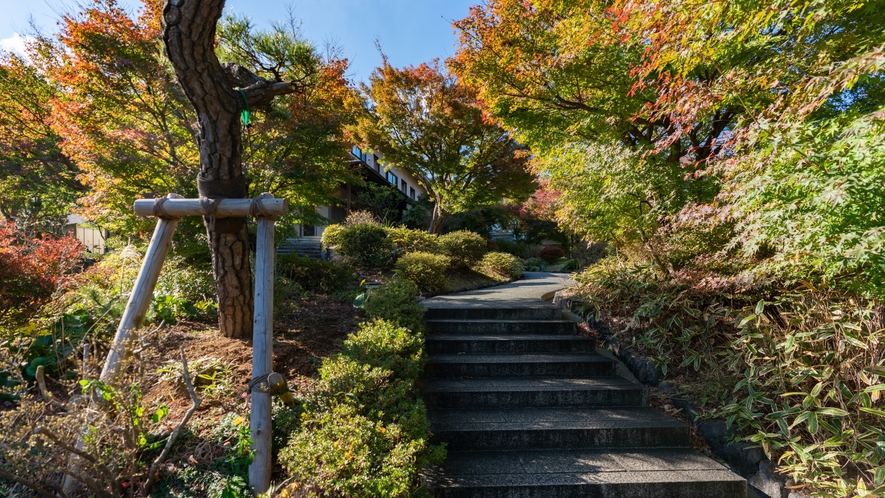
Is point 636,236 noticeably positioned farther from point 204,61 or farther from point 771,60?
point 204,61

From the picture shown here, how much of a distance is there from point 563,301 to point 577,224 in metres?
1.44

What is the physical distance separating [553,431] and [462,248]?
243 inches

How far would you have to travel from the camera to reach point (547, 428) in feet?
10.1

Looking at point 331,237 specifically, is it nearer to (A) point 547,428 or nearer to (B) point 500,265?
(B) point 500,265

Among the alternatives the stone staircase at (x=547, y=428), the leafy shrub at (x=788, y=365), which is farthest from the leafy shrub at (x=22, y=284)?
the leafy shrub at (x=788, y=365)

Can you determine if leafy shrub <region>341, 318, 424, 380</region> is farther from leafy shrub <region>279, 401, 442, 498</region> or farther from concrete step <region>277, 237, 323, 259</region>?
concrete step <region>277, 237, 323, 259</region>

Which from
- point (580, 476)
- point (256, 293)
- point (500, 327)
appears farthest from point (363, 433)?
point (500, 327)

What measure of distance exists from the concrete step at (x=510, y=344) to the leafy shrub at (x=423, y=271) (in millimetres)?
2525

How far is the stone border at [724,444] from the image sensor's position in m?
2.58

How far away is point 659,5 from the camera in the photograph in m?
3.01

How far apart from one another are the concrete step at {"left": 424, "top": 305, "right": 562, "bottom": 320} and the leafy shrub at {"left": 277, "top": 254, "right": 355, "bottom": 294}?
2362 millimetres

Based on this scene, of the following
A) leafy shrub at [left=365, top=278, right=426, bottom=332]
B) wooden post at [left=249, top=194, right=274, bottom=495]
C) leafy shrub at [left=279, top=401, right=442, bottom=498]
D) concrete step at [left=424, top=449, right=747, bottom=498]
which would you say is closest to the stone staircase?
concrete step at [left=424, top=449, right=747, bottom=498]

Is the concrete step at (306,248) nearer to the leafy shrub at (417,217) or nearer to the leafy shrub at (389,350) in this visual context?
the leafy shrub at (417,217)

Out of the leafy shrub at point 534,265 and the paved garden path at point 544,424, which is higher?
the leafy shrub at point 534,265
